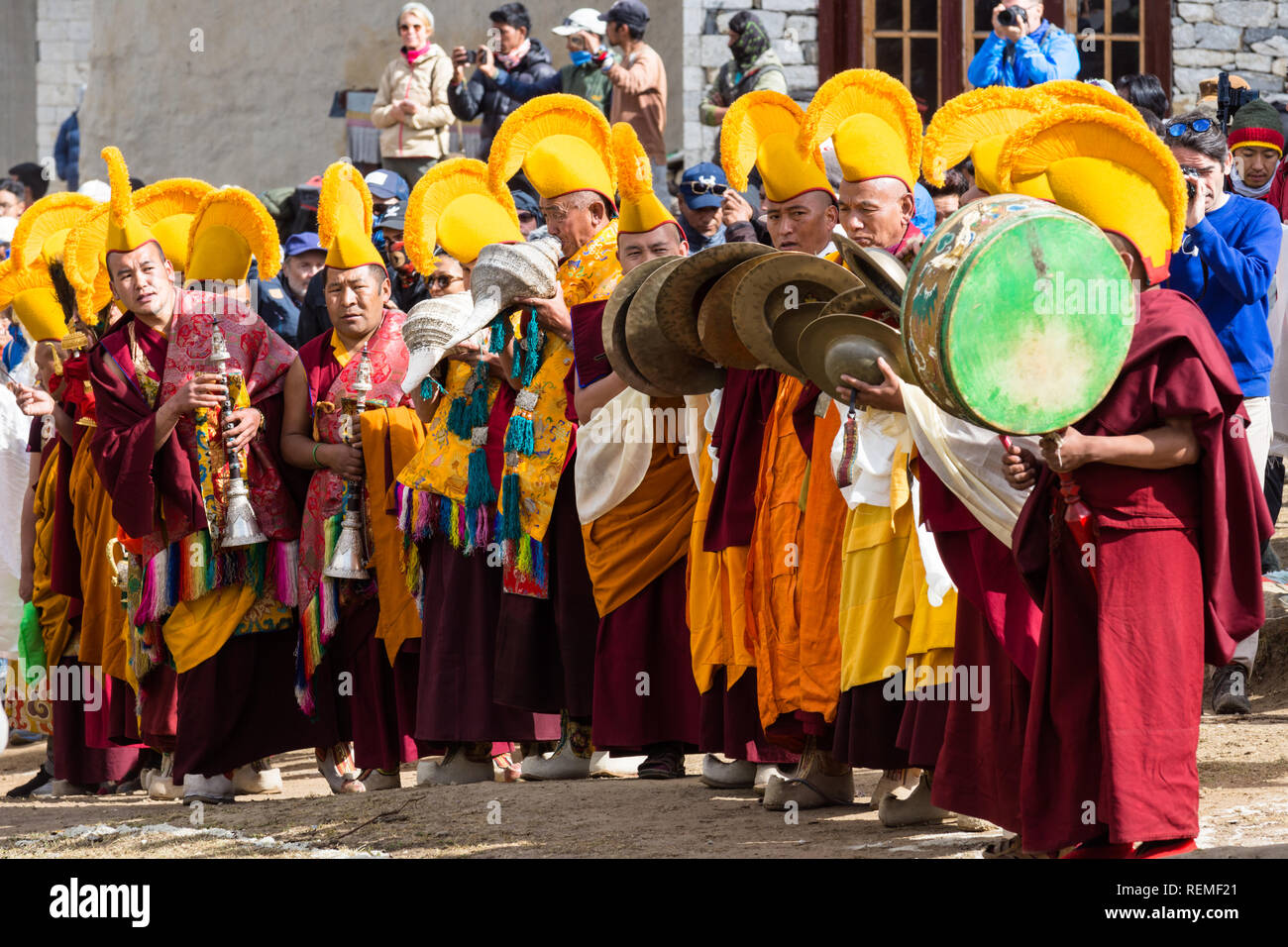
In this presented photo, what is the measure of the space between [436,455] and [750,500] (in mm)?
1420

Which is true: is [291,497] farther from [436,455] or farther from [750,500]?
[750,500]

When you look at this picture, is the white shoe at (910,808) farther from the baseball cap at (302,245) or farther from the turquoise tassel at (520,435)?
the baseball cap at (302,245)

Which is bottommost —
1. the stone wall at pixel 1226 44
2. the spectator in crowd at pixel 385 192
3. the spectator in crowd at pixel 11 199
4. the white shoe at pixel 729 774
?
the white shoe at pixel 729 774

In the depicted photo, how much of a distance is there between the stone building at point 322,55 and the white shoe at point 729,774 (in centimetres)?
816

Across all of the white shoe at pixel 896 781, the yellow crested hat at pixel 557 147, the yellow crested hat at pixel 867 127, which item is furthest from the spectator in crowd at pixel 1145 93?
the white shoe at pixel 896 781

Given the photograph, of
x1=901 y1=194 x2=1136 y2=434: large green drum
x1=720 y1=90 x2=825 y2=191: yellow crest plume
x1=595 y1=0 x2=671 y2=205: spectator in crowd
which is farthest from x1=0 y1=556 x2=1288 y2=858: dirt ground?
x1=595 y1=0 x2=671 y2=205: spectator in crowd

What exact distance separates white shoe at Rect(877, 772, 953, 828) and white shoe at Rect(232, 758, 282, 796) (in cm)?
285

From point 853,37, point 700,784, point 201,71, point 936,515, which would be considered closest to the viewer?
point 936,515

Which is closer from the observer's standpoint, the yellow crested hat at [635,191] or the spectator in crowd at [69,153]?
the yellow crested hat at [635,191]

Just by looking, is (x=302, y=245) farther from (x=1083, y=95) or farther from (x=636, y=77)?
(x=1083, y=95)

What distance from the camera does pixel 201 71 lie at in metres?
17.6

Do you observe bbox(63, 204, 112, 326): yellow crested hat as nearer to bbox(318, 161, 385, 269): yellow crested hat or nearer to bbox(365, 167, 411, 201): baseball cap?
bbox(318, 161, 385, 269): yellow crested hat

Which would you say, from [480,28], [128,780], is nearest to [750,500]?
[128,780]

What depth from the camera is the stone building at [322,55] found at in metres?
13.6
